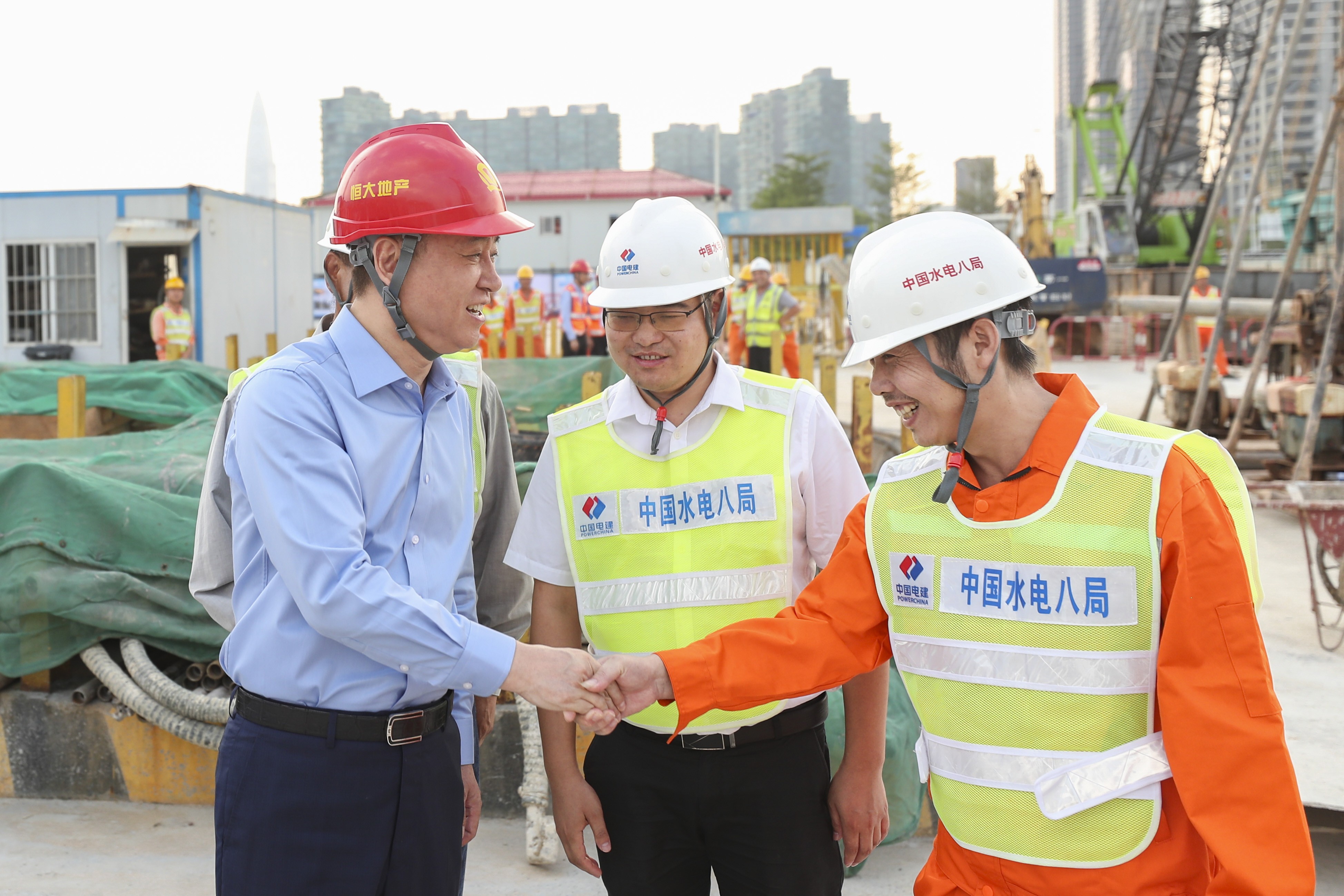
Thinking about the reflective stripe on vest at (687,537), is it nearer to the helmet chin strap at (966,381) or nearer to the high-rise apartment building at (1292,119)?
the helmet chin strap at (966,381)

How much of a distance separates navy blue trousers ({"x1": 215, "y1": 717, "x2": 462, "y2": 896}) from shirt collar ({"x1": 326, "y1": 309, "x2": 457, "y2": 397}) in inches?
28.5

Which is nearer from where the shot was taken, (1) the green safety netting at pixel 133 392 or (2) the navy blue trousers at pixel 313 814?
(2) the navy blue trousers at pixel 313 814

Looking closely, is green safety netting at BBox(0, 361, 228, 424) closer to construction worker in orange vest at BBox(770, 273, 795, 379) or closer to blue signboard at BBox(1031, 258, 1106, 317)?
construction worker in orange vest at BBox(770, 273, 795, 379)

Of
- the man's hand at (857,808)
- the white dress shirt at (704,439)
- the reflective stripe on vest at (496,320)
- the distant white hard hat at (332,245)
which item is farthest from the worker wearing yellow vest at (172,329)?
the man's hand at (857,808)

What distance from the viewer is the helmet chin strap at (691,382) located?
8.63 feet

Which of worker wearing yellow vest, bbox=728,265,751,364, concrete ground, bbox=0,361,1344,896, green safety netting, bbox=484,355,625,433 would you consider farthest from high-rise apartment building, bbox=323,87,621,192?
Result: concrete ground, bbox=0,361,1344,896

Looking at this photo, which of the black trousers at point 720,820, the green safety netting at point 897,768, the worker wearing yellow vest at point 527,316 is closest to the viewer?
the black trousers at point 720,820

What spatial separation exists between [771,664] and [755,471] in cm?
49

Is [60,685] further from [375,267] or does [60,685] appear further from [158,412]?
[158,412]

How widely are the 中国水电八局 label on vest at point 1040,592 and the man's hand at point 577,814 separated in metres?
1.01

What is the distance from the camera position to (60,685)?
16.0 ft

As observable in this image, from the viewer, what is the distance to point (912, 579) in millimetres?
2137

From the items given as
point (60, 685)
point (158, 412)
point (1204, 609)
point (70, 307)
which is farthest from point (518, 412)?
point (70, 307)

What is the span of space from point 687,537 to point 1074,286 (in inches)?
872
